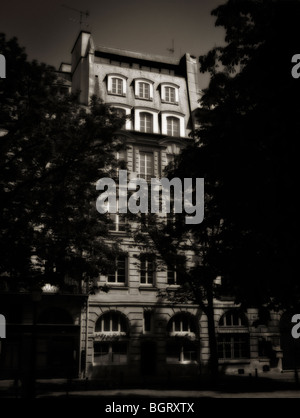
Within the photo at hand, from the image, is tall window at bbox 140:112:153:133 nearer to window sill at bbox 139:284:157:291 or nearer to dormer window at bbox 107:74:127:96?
dormer window at bbox 107:74:127:96

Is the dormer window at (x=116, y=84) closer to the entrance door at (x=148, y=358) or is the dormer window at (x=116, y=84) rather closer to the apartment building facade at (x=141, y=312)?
the apartment building facade at (x=141, y=312)

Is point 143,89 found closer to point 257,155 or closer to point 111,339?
point 111,339

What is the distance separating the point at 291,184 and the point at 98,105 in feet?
29.5

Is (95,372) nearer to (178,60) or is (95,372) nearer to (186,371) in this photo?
(186,371)

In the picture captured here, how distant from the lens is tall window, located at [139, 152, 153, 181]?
3347 cm

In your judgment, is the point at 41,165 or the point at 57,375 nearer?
the point at 41,165

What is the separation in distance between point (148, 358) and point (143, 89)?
68.9ft

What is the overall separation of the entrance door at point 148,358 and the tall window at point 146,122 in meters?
16.3

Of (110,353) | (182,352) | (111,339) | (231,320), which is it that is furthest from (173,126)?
(110,353)

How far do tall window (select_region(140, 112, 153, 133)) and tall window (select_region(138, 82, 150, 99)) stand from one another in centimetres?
169

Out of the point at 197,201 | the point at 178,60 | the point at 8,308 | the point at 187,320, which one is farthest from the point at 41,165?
the point at 178,60

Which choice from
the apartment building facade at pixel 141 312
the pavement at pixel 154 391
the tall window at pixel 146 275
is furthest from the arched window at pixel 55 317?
the tall window at pixel 146 275

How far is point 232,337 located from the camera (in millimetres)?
31812

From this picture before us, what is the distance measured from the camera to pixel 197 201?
51.3 ft
